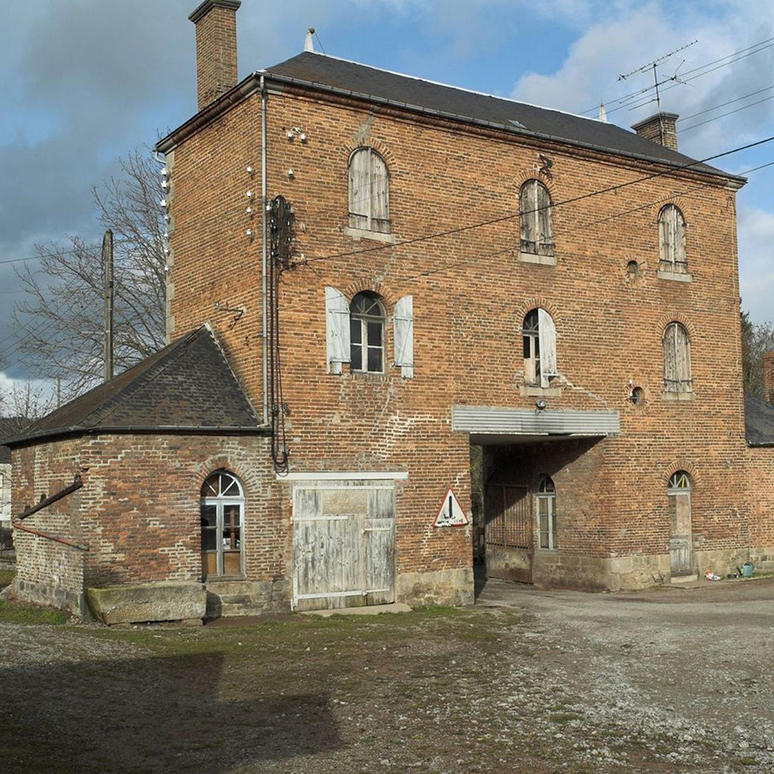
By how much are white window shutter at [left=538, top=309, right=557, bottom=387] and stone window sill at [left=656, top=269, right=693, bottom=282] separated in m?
3.28

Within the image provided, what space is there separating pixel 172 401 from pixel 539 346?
7.42 m

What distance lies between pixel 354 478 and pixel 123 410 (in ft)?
13.2

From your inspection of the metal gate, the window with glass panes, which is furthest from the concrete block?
the metal gate

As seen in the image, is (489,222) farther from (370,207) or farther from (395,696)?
(395,696)

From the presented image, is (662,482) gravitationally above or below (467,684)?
above

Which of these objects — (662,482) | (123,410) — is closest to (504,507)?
(662,482)

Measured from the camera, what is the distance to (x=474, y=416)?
18438 millimetres

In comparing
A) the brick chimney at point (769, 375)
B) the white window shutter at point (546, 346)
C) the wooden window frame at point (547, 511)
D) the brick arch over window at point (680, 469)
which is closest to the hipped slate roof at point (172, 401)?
the white window shutter at point (546, 346)

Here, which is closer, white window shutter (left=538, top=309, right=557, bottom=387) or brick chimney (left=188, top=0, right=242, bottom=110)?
brick chimney (left=188, top=0, right=242, bottom=110)

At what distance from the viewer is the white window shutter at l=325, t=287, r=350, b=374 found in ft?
55.7

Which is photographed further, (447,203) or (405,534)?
(447,203)

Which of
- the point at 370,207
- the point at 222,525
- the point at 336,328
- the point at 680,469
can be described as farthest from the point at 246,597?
the point at 680,469

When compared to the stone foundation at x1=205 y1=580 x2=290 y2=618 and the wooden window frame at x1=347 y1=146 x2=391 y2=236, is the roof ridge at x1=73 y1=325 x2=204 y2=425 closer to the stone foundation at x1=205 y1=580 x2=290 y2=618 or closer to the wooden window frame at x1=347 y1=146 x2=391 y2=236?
the stone foundation at x1=205 y1=580 x2=290 y2=618

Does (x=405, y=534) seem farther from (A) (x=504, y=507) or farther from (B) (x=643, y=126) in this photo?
(B) (x=643, y=126)
